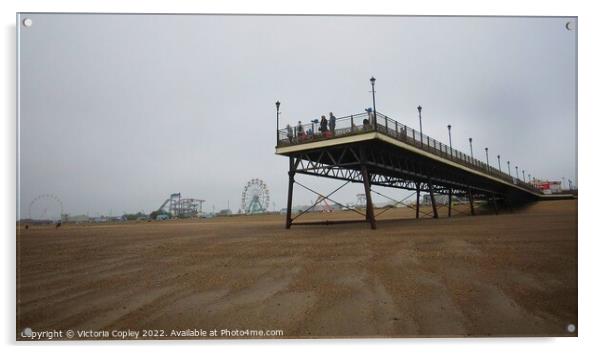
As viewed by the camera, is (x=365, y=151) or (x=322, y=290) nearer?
(x=322, y=290)

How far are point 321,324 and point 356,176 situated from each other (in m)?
11.8

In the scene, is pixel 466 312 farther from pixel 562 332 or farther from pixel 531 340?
pixel 562 332

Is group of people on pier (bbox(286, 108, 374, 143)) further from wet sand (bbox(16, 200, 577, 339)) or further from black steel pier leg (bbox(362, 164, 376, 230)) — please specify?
wet sand (bbox(16, 200, 577, 339))

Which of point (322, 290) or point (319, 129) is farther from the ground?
point (319, 129)

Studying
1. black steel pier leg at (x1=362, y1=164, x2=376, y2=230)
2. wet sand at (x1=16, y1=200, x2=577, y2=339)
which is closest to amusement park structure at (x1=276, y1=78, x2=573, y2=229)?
black steel pier leg at (x1=362, y1=164, x2=376, y2=230)

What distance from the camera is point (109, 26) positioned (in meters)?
5.36

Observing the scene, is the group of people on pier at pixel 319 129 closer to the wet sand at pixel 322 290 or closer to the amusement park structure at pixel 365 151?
the amusement park structure at pixel 365 151

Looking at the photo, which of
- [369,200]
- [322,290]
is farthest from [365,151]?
[322,290]

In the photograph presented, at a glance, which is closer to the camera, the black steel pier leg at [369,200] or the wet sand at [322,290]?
the wet sand at [322,290]

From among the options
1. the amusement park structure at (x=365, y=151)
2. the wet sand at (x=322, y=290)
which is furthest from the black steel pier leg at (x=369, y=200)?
the wet sand at (x=322, y=290)

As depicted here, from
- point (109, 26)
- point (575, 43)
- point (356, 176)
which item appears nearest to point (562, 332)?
point (575, 43)

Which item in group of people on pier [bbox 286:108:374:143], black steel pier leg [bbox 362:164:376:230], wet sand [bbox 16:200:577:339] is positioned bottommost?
wet sand [bbox 16:200:577:339]

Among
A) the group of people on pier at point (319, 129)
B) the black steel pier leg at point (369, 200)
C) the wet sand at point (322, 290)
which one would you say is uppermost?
the group of people on pier at point (319, 129)

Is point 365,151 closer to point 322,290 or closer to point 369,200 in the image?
point 369,200
